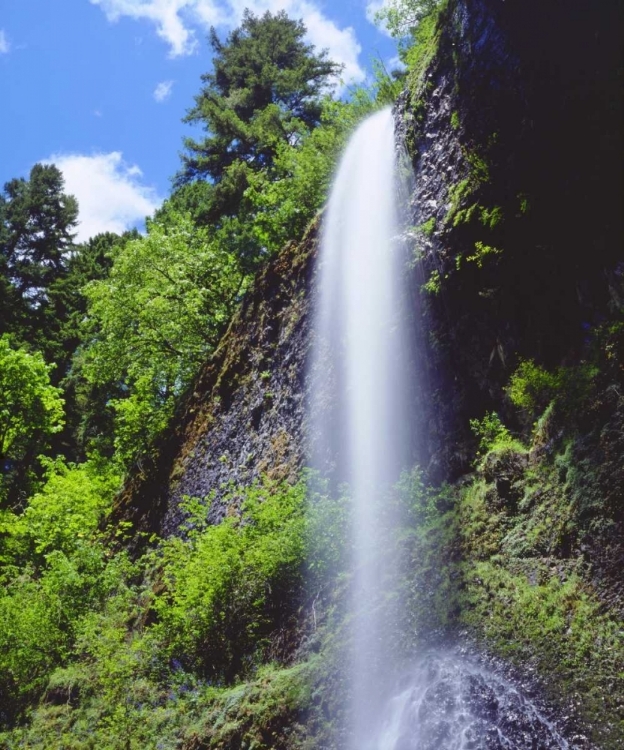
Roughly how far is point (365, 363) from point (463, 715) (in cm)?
609

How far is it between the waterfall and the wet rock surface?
0.64 m

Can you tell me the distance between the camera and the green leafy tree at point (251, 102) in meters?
23.0

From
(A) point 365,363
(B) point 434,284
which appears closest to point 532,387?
(B) point 434,284

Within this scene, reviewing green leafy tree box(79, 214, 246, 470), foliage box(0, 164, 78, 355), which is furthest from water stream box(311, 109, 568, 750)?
Answer: foliage box(0, 164, 78, 355)

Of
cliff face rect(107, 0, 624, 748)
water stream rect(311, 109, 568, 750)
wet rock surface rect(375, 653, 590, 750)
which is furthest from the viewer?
cliff face rect(107, 0, 624, 748)

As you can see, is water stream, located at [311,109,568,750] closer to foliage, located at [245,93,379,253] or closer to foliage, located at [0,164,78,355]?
foliage, located at [245,93,379,253]

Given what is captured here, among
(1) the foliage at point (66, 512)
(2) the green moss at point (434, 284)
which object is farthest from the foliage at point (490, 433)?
(1) the foliage at point (66, 512)

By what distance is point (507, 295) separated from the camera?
834 centimetres

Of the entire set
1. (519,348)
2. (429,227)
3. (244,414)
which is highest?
(429,227)

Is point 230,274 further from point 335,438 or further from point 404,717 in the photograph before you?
point 404,717

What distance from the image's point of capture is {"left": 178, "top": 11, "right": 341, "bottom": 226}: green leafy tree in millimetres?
23000

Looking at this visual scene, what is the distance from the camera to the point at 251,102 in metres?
25.1

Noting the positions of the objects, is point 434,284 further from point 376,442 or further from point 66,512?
point 66,512

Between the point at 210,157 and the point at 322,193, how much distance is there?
9589 mm
